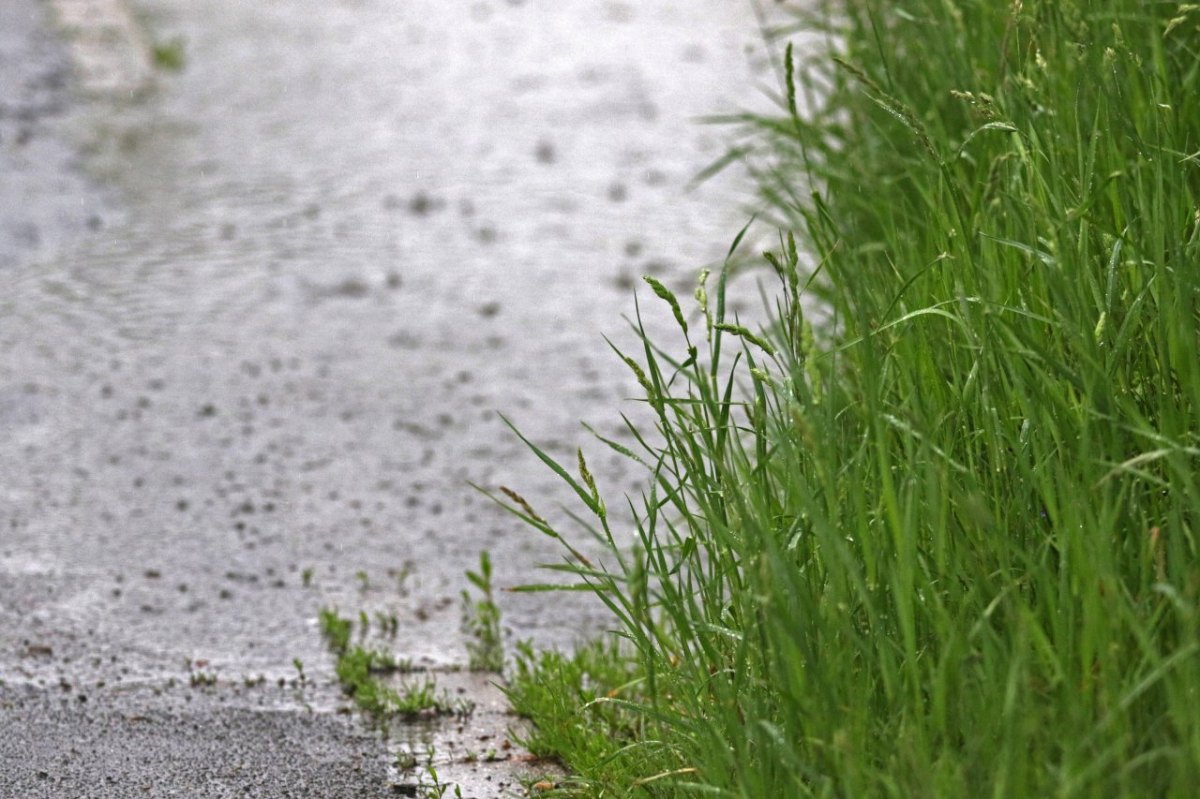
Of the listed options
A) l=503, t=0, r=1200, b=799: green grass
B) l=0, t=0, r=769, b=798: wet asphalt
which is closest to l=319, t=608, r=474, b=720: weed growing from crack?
l=0, t=0, r=769, b=798: wet asphalt

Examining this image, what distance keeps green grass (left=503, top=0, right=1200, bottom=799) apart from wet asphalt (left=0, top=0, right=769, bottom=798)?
29.7 inches

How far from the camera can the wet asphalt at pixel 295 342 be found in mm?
3695

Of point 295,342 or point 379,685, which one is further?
point 295,342

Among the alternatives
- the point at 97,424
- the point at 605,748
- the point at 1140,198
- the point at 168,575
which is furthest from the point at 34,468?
the point at 1140,198

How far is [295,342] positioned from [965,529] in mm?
3883

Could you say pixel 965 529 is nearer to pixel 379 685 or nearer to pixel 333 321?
pixel 379 685

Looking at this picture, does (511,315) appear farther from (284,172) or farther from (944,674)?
(944,674)

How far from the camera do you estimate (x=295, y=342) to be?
601cm

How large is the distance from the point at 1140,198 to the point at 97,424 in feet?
12.0

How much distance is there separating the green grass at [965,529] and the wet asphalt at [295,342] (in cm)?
75

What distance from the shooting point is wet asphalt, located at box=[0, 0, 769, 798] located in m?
3.70

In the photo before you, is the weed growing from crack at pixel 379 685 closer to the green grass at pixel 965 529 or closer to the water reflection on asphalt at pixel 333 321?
the water reflection on asphalt at pixel 333 321

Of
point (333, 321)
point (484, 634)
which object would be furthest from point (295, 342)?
point (484, 634)

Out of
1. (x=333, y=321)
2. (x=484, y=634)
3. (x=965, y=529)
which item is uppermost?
(x=965, y=529)
